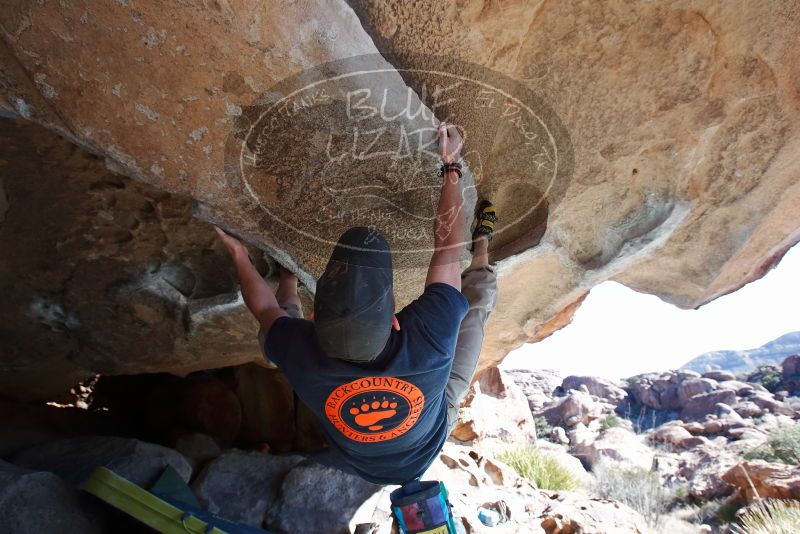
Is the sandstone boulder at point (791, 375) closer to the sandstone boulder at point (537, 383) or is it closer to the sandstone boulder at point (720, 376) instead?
the sandstone boulder at point (720, 376)

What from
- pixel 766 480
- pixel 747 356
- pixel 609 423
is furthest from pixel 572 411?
pixel 747 356

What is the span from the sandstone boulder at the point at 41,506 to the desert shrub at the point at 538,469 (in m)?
5.00

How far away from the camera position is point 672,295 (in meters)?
3.43

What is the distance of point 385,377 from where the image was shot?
140cm

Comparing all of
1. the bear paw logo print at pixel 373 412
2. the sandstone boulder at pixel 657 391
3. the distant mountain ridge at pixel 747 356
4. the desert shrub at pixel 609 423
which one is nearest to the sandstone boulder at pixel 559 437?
the desert shrub at pixel 609 423

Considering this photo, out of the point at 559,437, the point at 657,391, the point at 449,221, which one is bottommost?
the point at 657,391

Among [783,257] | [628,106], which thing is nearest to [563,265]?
[628,106]

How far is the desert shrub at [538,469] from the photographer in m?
5.83

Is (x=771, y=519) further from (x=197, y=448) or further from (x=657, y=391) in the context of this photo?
(x=657, y=391)

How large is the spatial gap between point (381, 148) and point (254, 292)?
2.38ft

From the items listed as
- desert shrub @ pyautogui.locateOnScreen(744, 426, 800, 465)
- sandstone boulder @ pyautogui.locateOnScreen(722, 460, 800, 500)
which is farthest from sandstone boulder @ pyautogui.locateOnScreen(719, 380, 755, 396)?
sandstone boulder @ pyautogui.locateOnScreen(722, 460, 800, 500)

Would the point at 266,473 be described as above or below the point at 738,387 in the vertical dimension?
above

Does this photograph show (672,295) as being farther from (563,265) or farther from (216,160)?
(216,160)

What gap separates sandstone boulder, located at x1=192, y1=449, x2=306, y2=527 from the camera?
8.98 feet
